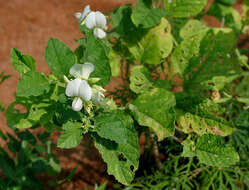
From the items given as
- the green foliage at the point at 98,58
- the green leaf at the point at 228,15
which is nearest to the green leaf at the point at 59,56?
the green foliage at the point at 98,58

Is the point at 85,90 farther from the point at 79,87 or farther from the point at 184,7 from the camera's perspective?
the point at 184,7

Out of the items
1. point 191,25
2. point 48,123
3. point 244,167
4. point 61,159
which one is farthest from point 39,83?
point 61,159

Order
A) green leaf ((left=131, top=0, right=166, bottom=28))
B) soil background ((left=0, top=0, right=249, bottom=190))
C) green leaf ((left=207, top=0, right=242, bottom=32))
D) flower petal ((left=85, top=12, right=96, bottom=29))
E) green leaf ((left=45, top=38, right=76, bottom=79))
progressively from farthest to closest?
soil background ((left=0, top=0, right=249, bottom=190)) < green leaf ((left=207, top=0, right=242, bottom=32)) < green leaf ((left=131, top=0, right=166, bottom=28)) < flower petal ((left=85, top=12, right=96, bottom=29)) < green leaf ((left=45, top=38, right=76, bottom=79))

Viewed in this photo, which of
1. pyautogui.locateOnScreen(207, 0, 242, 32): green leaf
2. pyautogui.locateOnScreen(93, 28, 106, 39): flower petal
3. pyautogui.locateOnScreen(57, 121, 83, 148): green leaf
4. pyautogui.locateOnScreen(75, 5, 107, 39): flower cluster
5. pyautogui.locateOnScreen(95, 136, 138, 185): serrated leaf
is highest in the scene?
pyautogui.locateOnScreen(207, 0, 242, 32): green leaf

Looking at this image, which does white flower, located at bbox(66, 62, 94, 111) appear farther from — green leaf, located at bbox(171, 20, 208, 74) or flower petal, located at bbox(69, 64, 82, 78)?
green leaf, located at bbox(171, 20, 208, 74)

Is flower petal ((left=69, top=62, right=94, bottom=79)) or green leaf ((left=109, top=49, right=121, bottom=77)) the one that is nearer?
flower petal ((left=69, top=62, right=94, bottom=79))

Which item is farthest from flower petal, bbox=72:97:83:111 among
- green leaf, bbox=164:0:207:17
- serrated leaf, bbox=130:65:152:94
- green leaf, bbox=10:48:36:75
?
green leaf, bbox=164:0:207:17

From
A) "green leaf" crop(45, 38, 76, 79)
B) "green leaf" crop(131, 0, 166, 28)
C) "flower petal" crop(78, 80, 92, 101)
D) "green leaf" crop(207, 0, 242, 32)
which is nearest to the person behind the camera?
"flower petal" crop(78, 80, 92, 101)
